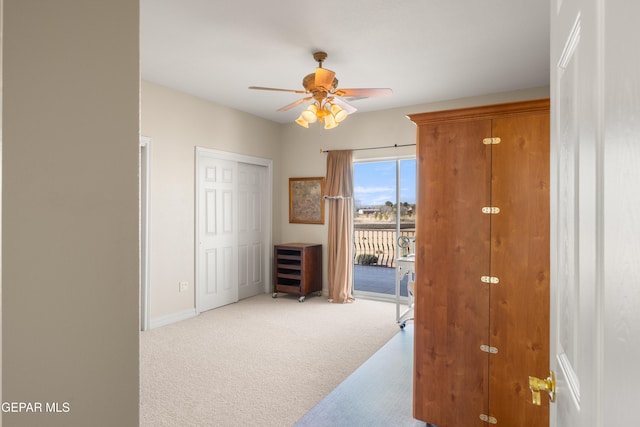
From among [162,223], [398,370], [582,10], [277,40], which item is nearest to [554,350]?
[582,10]

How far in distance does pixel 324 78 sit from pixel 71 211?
92.4 inches

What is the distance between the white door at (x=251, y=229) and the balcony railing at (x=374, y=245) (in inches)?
58.0

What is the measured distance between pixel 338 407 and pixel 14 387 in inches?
76.2

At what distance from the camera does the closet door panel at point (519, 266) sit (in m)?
1.91

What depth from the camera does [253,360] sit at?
3.20 metres

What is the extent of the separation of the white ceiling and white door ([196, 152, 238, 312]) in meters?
1.03

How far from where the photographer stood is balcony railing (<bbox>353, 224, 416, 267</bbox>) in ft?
17.9

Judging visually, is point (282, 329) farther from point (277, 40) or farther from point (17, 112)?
point (17, 112)

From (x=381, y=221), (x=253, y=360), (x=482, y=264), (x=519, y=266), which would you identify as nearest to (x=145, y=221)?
(x=253, y=360)

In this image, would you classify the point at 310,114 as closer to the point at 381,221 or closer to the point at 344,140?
the point at 344,140

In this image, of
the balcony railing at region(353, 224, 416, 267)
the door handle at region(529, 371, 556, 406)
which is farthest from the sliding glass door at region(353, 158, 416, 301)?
the door handle at region(529, 371, 556, 406)

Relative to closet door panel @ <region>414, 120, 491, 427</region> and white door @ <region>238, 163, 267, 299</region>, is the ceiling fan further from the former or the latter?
white door @ <region>238, 163, 267, 299</region>

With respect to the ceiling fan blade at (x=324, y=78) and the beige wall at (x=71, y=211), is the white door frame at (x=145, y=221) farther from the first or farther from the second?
the beige wall at (x=71, y=211)

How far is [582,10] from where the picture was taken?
0.60 metres
